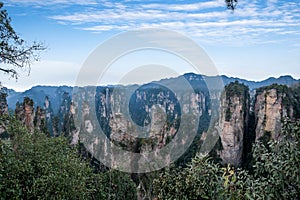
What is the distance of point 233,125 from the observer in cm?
4569

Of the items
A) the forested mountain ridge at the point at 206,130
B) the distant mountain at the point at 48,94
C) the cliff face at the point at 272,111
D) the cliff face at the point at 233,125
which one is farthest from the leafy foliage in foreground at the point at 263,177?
the distant mountain at the point at 48,94

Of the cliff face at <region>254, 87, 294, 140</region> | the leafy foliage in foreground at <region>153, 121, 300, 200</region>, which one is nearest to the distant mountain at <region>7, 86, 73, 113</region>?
the cliff face at <region>254, 87, 294, 140</region>

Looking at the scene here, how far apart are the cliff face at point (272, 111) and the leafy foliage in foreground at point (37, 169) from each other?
33671 mm

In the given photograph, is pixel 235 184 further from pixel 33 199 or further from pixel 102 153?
pixel 102 153

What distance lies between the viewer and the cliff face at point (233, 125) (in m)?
45.7

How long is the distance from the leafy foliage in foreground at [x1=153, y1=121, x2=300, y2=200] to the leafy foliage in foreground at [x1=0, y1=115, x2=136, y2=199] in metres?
5.35

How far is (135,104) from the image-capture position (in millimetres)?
92500

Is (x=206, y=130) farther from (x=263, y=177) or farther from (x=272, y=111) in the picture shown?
(x=263, y=177)

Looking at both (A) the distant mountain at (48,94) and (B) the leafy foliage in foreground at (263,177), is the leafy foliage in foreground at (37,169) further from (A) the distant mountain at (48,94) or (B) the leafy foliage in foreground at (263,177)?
(A) the distant mountain at (48,94)

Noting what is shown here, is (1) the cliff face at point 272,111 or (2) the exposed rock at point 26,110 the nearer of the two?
(1) the cliff face at point 272,111

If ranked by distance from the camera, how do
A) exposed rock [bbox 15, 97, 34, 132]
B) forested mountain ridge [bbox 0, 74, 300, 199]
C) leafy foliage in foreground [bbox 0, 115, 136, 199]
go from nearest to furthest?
forested mountain ridge [bbox 0, 74, 300, 199]
leafy foliage in foreground [bbox 0, 115, 136, 199]
exposed rock [bbox 15, 97, 34, 132]

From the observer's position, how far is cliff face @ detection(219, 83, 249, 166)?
45656mm

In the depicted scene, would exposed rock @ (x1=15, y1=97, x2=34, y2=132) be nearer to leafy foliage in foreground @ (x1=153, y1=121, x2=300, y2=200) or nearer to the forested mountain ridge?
the forested mountain ridge

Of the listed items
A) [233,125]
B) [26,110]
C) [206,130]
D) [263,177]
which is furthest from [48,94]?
[263,177]
